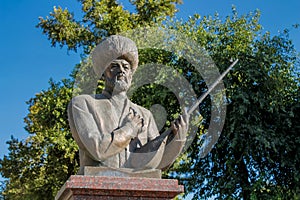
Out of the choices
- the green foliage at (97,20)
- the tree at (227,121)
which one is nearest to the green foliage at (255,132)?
the tree at (227,121)

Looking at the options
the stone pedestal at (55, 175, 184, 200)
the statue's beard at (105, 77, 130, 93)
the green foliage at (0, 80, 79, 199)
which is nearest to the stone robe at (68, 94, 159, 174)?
the statue's beard at (105, 77, 130, 93)

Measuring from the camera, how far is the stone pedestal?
494 cm

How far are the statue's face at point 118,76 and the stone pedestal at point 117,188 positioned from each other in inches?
48.6

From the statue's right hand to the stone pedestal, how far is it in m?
0.64

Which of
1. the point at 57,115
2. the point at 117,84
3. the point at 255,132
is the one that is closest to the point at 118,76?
the point at 117,84

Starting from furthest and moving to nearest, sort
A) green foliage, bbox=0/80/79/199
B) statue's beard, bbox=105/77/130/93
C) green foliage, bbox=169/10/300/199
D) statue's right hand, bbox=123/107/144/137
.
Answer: green foliage, bbox=0/80/79/199, green foliage, bbox=169/10/300/199, statue's beard, bbox=105/77/130/93, statue's right hand, bbox=123/107/144/137

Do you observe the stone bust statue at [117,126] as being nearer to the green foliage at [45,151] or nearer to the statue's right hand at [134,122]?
the statue's right hand at [134,122]

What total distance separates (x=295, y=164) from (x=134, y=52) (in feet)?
38.5

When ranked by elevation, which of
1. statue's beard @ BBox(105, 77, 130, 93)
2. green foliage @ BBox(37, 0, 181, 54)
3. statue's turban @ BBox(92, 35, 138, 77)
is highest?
green foliage @ BBox(37, 0, 181, 54)

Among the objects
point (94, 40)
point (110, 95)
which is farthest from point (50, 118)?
point (110, 95)

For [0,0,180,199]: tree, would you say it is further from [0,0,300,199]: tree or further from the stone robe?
the stone robe

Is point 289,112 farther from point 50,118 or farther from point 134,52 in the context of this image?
point 134,52

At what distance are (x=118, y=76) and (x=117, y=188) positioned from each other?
4.80 ft

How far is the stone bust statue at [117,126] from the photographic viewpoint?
524 cm
